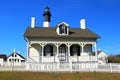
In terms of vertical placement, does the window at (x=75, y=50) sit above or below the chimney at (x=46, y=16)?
below

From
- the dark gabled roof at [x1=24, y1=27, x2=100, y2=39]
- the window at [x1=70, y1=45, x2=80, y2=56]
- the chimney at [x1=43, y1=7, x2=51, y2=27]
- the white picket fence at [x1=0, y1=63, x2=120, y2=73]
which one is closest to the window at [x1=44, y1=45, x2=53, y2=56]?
the dark gabled roof at [x1=24, y1=27, x2=100, y2=39]

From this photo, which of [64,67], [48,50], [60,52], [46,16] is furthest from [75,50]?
[46,16]

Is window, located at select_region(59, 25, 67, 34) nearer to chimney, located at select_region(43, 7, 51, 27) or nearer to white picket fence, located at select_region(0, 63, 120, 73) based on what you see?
chimney, located at select_region(43, 7, 51, 27)

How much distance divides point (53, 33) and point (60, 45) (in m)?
1.77

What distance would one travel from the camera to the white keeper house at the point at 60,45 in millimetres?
29998

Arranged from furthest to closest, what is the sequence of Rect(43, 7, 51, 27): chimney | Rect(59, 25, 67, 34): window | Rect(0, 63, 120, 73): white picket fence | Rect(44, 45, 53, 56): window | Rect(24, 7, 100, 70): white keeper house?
1. Rect(43, 7, 51, 27): chimney
2. Rect(59, 25, 67, 34): window
3. Rect(44, 45, 53, 56): window
4. Rect(24, 7, 100, 70): white keeper house
5. Rect(0, 63, 120, 73): white picket fence

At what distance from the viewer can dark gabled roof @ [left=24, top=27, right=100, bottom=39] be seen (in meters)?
30.5

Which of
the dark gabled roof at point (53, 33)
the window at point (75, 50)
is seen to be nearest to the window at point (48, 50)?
the dark gabled roof at point (53, 33)

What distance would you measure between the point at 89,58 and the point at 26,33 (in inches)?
327

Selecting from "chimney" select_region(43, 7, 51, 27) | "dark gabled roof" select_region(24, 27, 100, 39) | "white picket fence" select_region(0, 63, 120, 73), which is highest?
"chimney" select_region(43, 7, 51, 27)

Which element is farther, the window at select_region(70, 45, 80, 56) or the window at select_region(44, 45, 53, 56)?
the window at select_region(70, 45, 80, 56)

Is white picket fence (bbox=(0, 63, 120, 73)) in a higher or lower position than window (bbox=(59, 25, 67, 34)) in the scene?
lower

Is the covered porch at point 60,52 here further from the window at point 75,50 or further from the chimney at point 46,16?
the chimney at point 46,16

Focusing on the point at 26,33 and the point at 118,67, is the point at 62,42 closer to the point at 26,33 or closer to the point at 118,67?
the point at 26,33
